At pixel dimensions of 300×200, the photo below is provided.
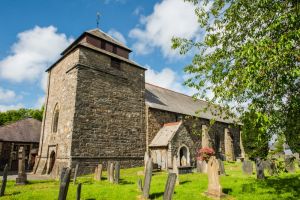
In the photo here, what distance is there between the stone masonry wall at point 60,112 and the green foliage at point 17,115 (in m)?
29.9

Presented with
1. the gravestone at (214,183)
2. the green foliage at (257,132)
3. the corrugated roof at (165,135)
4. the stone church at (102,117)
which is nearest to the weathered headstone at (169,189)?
the green foliage at (257,132)

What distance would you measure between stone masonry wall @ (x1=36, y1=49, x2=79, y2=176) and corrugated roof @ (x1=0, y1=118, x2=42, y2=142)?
4621mm

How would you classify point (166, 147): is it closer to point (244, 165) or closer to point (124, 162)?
point (124, 162)

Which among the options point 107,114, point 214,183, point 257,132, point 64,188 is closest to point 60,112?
point 107,114

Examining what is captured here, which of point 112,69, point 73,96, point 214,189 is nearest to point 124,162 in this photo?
point 73,96

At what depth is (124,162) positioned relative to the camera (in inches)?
738

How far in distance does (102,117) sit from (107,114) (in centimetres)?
57

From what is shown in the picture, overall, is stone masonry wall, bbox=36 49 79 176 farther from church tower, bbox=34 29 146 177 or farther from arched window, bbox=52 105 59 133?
arched window, bbox=52 105 59 133

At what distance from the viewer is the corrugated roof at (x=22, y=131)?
2359cm

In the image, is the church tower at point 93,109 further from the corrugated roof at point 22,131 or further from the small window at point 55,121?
the corrugated roof at point 22,131

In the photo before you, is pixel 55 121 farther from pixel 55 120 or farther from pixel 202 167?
pixel 202 167

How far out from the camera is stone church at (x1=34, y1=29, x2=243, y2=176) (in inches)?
663

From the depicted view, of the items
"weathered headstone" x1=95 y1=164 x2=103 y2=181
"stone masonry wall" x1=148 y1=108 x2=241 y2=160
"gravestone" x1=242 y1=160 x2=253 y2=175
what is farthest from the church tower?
"gravestone" x1=242 y1=160 x2=253 y2=175

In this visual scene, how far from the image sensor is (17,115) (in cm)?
5228
